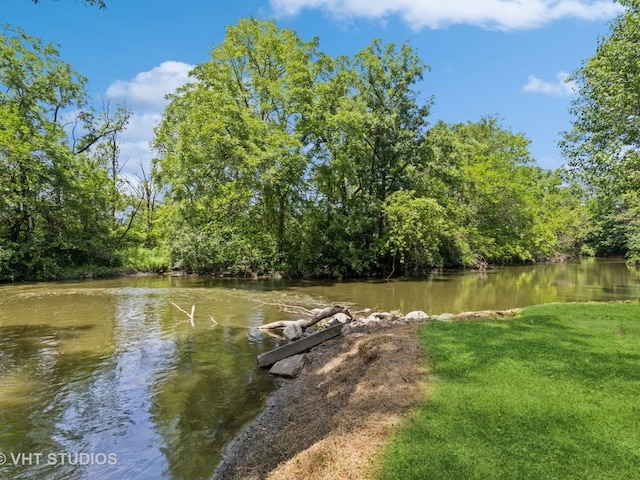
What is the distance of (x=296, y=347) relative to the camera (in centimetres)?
830

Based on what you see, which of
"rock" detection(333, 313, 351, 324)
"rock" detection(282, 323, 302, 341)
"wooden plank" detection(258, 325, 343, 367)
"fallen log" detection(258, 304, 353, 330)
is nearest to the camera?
"wooden plank" detection(258, 325, 343, 367)

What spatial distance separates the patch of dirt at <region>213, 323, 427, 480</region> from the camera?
12.5ft

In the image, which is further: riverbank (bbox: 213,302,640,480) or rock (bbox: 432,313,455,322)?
rock (bbox: 432,313,455,322)

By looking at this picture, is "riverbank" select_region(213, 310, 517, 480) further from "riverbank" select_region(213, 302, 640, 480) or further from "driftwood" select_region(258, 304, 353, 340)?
"driftwood" select_region(258, 304, 353, 340)

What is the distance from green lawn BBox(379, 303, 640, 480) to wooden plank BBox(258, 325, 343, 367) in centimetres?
229

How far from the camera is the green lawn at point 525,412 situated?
339 centimetres

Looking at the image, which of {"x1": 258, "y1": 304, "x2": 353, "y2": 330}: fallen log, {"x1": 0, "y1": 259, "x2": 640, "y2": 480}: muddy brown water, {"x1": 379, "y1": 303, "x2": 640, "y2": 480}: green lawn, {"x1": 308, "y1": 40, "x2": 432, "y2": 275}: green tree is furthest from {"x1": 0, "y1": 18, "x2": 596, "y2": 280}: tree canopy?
{"x1": 379, "y1": 303, "x2": 640, "y2": 480}: green lawn

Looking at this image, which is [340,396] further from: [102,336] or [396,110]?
[396,110]

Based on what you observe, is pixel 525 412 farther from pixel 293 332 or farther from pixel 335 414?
pixel 293 332

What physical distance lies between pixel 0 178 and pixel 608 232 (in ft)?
218

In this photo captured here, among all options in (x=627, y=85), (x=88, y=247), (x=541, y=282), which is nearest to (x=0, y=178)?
(x=88, y=247)

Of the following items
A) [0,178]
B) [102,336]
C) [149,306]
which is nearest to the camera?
[102,336]

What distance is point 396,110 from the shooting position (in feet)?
84.7

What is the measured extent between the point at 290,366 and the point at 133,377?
2873 millimetres
